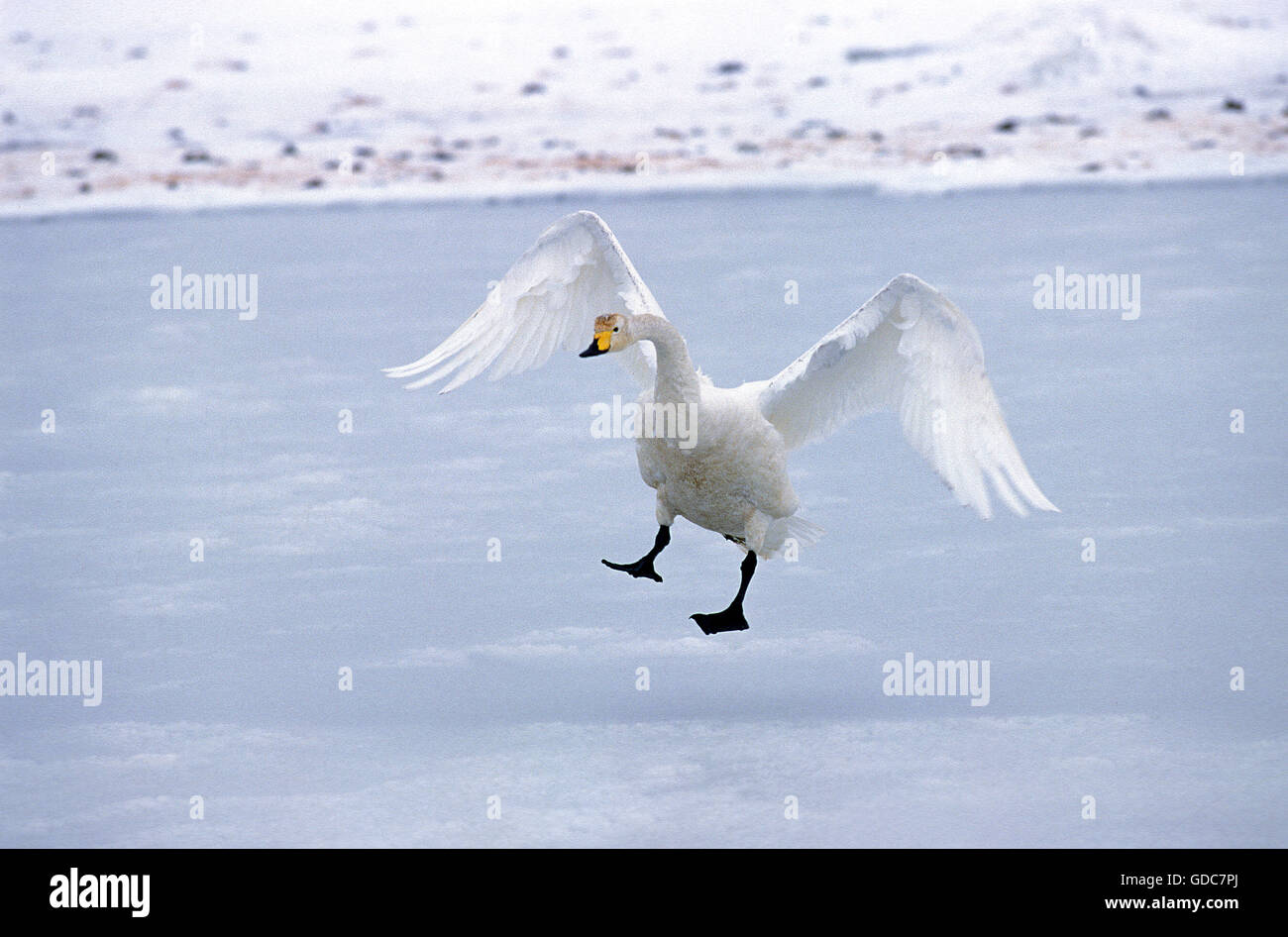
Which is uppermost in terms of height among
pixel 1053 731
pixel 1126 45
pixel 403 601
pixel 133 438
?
pixel 1126 45

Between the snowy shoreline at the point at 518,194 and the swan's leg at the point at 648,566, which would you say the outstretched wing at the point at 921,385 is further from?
the snowy shoreline at the point at 518,194

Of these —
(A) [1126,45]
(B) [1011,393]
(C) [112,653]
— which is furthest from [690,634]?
(A) [1126,45]

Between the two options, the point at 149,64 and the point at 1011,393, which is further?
the point at 149,64

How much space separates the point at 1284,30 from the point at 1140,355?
42.4 feet

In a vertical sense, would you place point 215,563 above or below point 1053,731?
above

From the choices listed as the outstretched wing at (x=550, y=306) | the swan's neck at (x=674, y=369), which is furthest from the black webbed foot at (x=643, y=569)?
the swan's neck at (x=674, y=369)

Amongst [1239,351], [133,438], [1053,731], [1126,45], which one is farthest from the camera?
[1126,45]

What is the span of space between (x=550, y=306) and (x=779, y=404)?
1014 millimetres

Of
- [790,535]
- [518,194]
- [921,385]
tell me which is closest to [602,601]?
[790,535]

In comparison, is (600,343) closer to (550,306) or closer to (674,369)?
(674,369)

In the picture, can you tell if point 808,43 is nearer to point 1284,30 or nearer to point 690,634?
point 1284,30

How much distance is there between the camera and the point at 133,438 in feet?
22.5

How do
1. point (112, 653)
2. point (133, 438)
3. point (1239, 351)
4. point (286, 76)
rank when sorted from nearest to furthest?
1. point (112, 653)
2. point (133, 438)
3. point (1239, 351)
4. point (286, 76)

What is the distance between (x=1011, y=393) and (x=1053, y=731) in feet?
10.5
